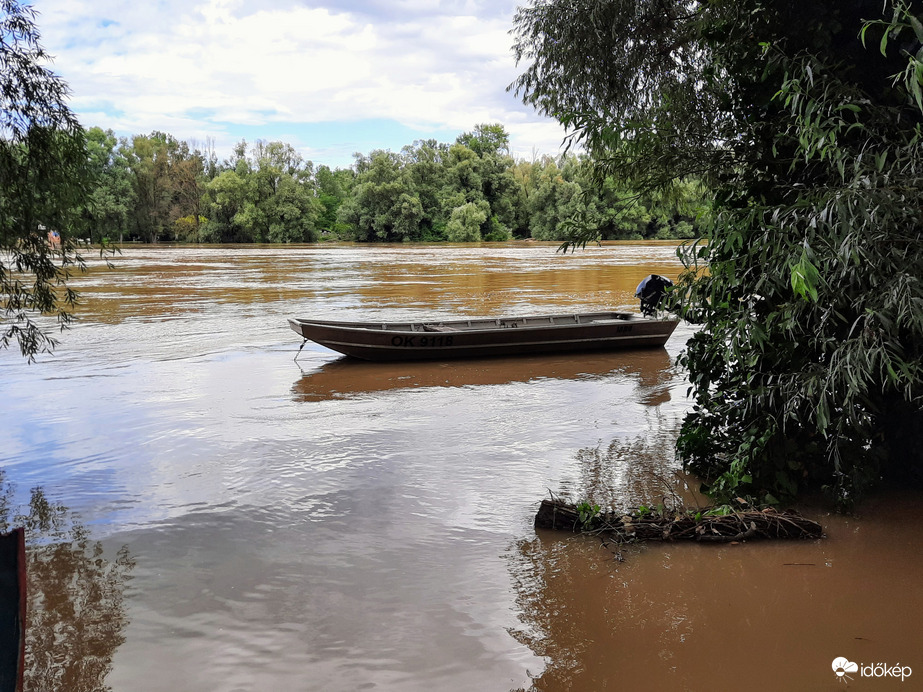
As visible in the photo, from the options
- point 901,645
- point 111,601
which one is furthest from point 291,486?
point 901,645

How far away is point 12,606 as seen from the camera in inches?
127

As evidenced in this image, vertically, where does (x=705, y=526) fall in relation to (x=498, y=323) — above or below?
below

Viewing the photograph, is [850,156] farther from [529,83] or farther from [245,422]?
[245,422]

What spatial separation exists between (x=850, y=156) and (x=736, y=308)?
1579mm

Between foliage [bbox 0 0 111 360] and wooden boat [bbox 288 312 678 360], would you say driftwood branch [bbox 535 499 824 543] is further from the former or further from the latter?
wooden boat [bbox 288 312 678 360]

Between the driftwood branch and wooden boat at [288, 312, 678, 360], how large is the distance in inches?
313

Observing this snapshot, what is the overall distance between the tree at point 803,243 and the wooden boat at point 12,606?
4379 millimetres

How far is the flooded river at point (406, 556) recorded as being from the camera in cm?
456

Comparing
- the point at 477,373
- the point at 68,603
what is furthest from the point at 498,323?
the point at 68,603

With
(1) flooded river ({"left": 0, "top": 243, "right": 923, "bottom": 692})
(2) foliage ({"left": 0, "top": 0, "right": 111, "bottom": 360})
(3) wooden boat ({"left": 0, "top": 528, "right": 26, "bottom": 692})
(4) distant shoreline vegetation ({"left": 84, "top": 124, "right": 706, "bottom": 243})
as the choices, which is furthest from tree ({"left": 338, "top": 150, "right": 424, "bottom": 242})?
(3) wooden boat ({"left": 0, "top": 528, "right": 26, "bottom": 692})

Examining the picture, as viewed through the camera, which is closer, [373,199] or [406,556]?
[406,556]

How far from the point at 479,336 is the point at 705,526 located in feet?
27.2

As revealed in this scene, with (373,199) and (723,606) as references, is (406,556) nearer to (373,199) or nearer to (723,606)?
(723,606)

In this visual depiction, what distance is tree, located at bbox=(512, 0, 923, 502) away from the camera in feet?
16.4
